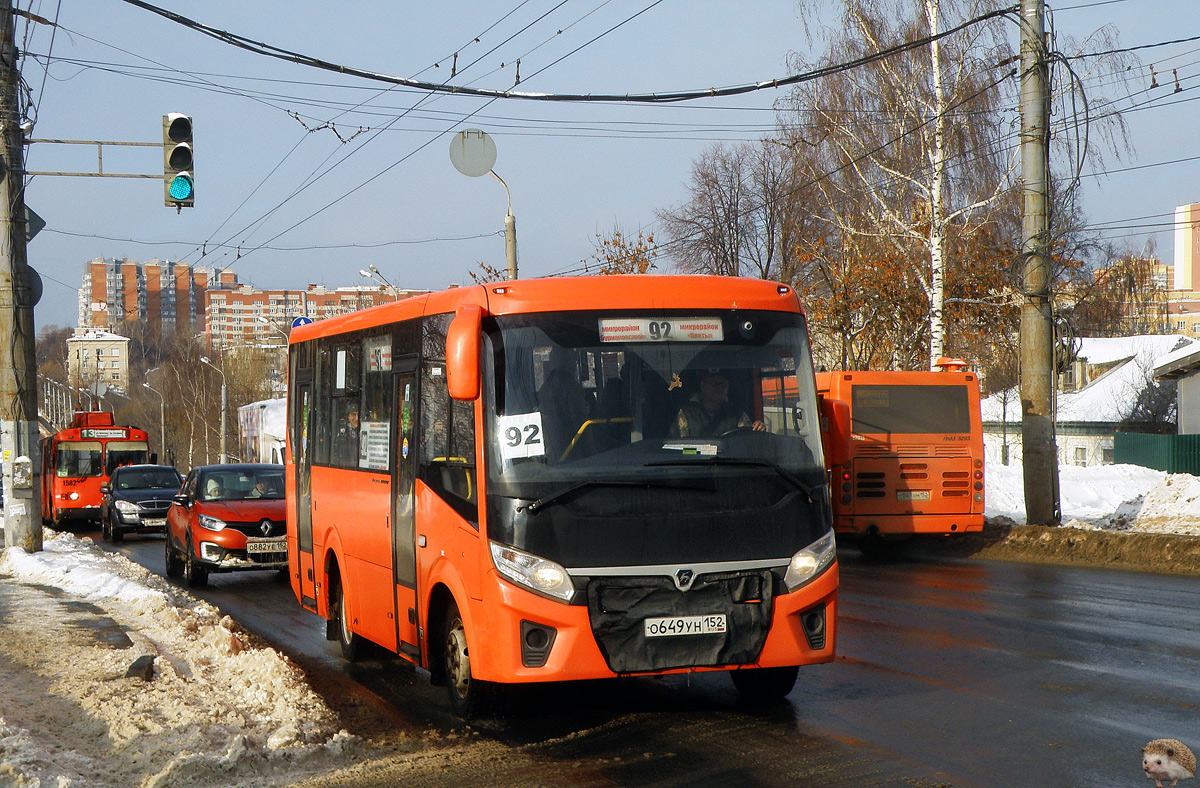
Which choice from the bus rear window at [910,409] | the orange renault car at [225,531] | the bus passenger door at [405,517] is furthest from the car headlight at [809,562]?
the bus rear window at [910,409]

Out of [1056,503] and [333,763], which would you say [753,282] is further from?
[1056,503]

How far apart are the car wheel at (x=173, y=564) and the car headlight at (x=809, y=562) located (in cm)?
1268

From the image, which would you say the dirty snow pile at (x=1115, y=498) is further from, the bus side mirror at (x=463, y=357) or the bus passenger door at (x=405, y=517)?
the bus side mirror at (x=463, y=357)

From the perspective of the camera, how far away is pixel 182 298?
538 ft

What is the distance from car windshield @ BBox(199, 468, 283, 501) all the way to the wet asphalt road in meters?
6.30

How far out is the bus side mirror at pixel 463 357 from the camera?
6531mm

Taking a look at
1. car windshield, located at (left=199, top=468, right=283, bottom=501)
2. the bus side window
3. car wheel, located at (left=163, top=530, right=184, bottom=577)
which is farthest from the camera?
car wheel, located at (left=163, top=530, right=184, bottom=577)

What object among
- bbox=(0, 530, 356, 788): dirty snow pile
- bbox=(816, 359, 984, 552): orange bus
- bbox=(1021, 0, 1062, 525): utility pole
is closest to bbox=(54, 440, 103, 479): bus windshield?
bbox=(0, 530, 356, 788): dirty snow pile

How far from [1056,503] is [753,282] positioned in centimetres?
1380

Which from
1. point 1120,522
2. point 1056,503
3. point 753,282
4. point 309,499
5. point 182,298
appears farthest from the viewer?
point 182,298

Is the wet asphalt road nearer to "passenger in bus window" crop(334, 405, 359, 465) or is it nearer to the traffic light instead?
"passenger in bus window" crop(334, 405, 359, 465)

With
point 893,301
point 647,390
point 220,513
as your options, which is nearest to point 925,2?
point 893,301

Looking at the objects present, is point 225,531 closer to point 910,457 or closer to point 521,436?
point 910,457

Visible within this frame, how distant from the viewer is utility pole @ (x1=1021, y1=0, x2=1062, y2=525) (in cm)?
1908
